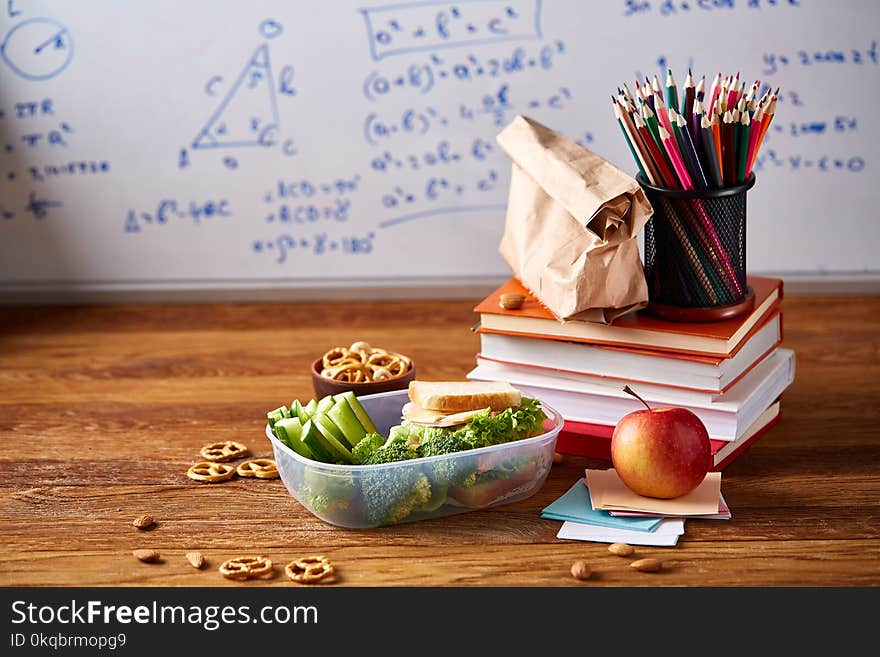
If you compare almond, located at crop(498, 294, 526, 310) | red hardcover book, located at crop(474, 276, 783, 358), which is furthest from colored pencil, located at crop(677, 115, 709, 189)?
almond, located at crop(498, 294, 526, 310)

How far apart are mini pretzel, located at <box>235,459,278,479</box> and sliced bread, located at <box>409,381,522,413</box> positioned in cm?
25

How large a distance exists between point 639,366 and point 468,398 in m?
0.25

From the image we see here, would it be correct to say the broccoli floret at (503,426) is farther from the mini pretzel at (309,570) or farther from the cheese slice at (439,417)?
the mini pretzel at (309,570)

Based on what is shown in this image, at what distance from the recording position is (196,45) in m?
2.22

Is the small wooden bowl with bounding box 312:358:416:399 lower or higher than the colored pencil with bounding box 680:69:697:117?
lower

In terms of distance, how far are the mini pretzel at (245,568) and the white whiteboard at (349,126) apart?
111cm

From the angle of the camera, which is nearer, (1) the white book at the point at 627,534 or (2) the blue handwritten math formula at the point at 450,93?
(1) the white book at the point at 627,534

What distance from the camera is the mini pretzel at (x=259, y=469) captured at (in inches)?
59.0

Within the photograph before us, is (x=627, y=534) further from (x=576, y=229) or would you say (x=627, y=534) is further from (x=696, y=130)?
(x=696, y=130)

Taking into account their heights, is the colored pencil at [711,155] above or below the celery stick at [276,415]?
above

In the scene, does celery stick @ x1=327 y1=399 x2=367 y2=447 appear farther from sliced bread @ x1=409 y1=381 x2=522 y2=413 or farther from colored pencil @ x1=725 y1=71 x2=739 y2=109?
colored pencil @ x1=725 y1=71 x2=739 y2=109

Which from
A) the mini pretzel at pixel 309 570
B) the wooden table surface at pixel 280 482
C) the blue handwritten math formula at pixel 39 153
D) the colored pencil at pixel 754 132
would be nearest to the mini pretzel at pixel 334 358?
the wooden table surface at pixel 280 482

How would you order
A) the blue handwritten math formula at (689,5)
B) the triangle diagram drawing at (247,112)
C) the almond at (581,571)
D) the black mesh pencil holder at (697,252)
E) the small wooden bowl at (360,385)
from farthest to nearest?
the triangle diagram drawing at (247,112), the blue handwritten math formula at (689,5), the small wooden bowl at (360,385), the black mesh pencil holder at (697,252), the almond at (581,571)

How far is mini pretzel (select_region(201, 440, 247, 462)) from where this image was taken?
156cm
